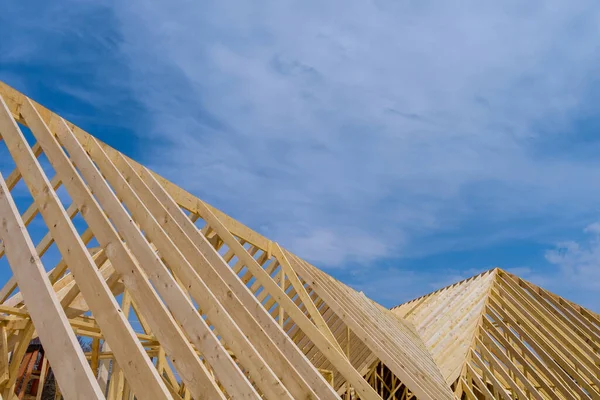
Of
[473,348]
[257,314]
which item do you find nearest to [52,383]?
[473,348]

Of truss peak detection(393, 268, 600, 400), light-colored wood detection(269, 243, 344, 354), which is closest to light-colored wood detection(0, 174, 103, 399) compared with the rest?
light-colored wood detection(269, 243, 344, 354)

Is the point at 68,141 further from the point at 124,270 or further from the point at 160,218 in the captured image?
the point at 124,270

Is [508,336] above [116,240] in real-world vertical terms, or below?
above

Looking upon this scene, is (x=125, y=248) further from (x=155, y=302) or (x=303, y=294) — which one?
(x=303, y=294)

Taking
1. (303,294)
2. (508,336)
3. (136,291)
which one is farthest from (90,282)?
(508,336)

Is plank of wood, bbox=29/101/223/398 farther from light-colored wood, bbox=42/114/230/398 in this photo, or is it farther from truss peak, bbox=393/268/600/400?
truss peak, bbox=393/268/600/400

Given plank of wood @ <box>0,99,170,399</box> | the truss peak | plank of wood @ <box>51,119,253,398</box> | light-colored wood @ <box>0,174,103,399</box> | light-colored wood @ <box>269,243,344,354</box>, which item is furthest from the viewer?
the truss peak

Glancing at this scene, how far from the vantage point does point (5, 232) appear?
451cm

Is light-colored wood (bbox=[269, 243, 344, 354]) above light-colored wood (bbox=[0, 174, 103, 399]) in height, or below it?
above

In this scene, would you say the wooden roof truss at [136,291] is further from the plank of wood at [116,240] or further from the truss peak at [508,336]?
the truss peak at [508,336]

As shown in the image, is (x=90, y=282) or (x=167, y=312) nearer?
(x=90, y=282)

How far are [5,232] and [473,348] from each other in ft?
34.8

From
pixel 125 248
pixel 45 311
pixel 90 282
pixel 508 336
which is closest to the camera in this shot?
pixel 45 311

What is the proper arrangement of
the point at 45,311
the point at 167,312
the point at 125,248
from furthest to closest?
the point at 125,248 < the point at 167,312 < the point at 45,311
